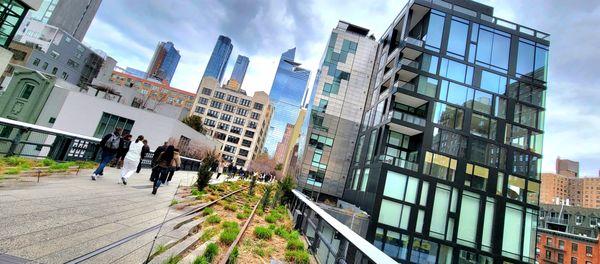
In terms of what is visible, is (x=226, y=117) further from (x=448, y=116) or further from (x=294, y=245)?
(x=294, y=245)

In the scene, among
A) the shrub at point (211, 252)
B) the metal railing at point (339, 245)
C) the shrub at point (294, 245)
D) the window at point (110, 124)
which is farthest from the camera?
the window at point (110, 124)

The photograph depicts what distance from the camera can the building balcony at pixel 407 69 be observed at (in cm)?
2725

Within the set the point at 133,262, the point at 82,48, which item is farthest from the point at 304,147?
the point at 82,48

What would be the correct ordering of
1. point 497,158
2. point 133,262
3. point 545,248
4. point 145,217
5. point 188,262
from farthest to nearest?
point 545,248, point 497,158, point 145,217, point 188,262, point 133,262

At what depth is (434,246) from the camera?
2344 cm

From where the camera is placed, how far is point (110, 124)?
28797mm

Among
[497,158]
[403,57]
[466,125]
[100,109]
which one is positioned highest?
[403,57]

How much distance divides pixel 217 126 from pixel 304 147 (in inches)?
2297

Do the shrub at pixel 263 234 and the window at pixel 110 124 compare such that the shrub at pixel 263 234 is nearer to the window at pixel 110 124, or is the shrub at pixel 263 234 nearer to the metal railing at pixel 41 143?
the metal railing at pixel 41 143

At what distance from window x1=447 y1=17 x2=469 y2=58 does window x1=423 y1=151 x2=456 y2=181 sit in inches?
429

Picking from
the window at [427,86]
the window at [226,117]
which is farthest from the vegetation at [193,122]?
the window at [226,117]

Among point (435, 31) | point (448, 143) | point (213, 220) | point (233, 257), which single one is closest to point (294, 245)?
point (233, 257)

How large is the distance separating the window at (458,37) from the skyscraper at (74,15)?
124049mm

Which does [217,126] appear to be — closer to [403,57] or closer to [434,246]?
[403,57]
